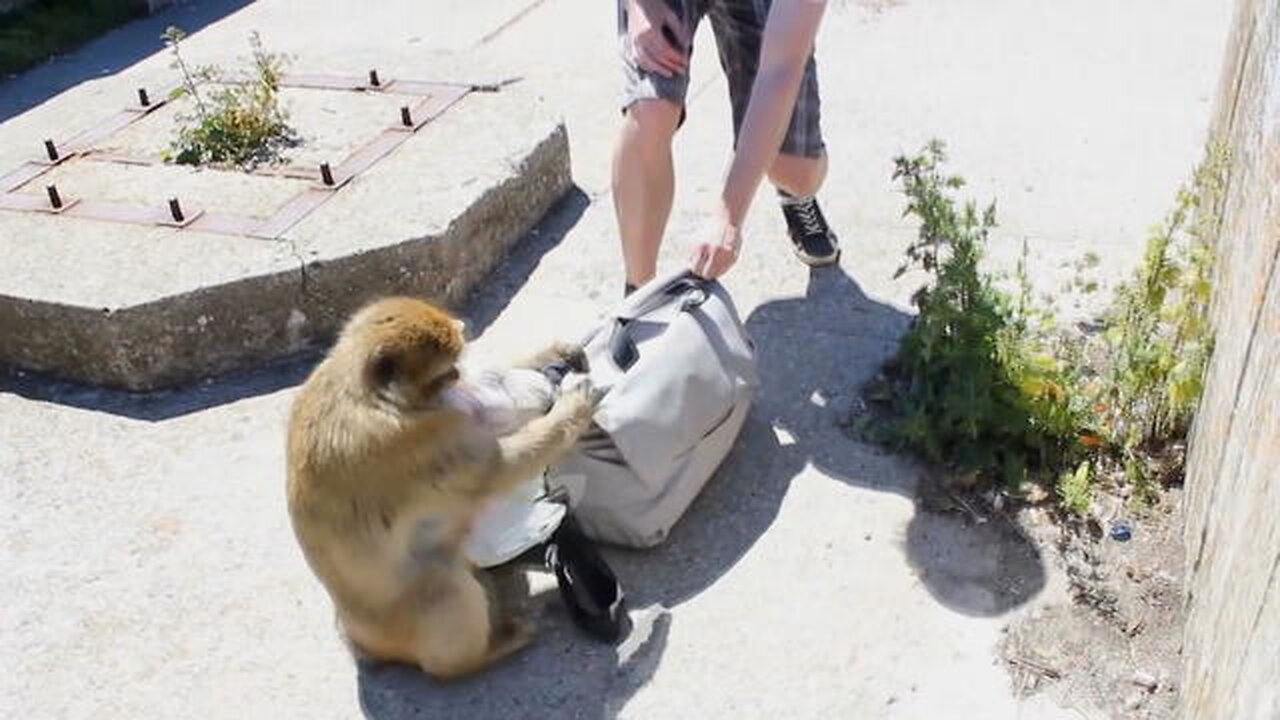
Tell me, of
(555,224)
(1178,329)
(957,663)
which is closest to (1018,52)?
(555,224)

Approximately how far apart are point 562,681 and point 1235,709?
144 cm

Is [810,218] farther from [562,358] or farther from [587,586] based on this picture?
[587,586]

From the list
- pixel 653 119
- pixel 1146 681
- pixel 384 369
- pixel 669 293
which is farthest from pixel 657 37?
pixel 1146 681

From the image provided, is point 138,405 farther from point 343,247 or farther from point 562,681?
point 562,681

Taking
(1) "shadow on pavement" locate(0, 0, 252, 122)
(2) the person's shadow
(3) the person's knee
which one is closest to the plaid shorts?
(3) the person's knee

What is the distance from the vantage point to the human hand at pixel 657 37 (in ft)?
11.8

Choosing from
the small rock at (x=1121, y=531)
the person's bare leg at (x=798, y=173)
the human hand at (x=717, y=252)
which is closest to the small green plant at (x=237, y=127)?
the person's bare leg at (x=798, y=173)

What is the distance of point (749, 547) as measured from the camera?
3.18m

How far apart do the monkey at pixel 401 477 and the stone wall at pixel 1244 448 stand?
137cm

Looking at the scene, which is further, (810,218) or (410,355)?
(810,218)

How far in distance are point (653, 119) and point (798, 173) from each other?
2.02 ft

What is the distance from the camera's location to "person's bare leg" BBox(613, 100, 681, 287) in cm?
369

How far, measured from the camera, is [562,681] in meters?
2.84

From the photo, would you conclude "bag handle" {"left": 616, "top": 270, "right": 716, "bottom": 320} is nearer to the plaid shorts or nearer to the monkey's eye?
the plaid shorts
